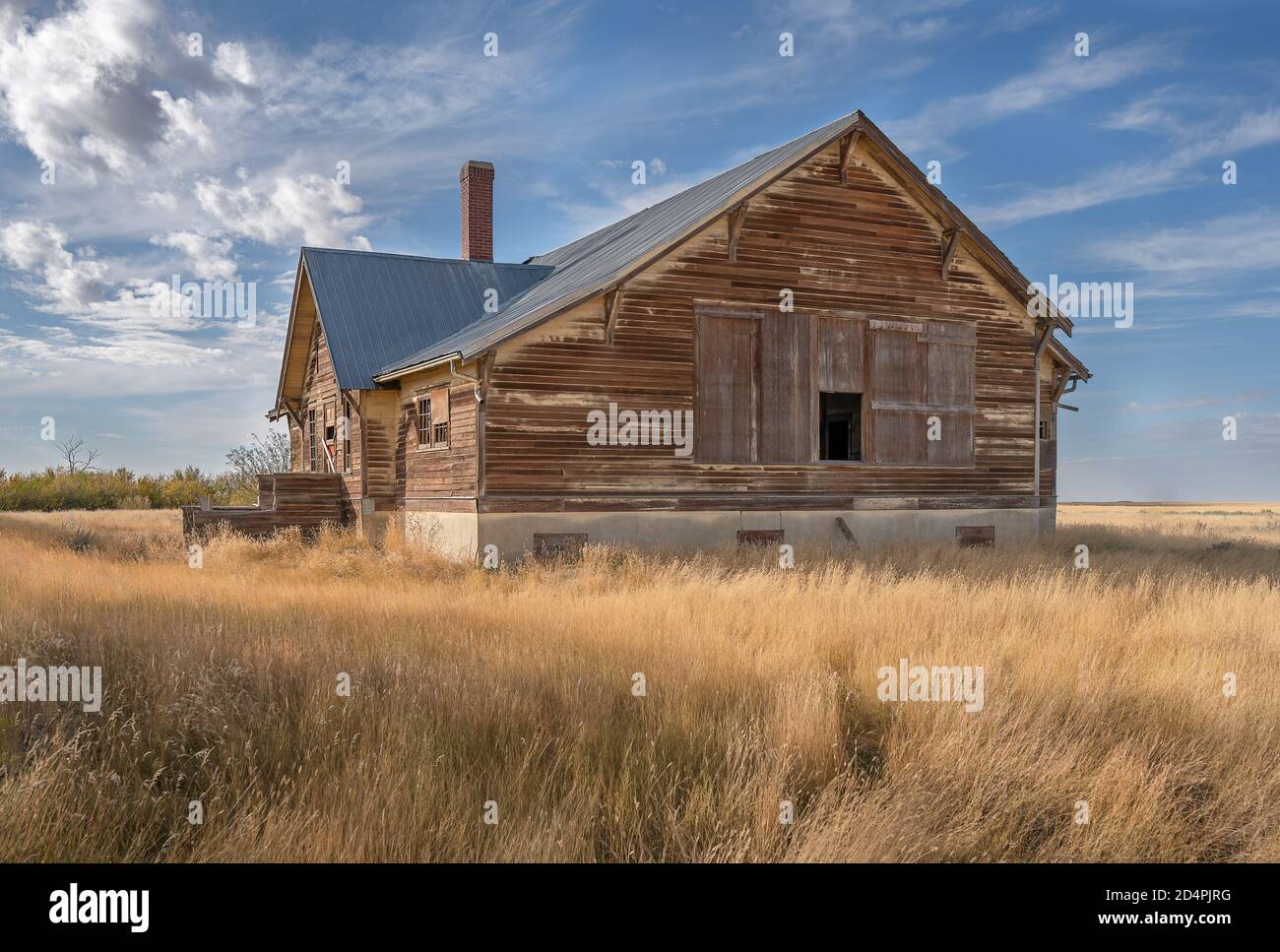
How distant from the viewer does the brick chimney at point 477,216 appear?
2783cm

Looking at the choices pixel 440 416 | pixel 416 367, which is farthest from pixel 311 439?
pixel 416 367

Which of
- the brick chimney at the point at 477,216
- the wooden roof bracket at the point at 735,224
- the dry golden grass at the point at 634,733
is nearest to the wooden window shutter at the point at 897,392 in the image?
the wooden roof bracket at the point at 735,224

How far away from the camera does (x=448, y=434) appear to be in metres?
17.6

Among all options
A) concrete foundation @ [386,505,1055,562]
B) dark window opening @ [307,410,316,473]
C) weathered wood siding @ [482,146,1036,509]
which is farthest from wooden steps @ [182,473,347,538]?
weathered wood siding @ [482,146,1036,509]

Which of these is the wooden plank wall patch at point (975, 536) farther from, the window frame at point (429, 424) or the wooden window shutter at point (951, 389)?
the window frame at point (429, 424)

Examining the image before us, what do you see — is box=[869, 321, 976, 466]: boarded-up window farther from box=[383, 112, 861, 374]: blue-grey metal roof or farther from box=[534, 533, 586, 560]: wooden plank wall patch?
box=[534, 533, 586, 560]: wooden plank wall patch

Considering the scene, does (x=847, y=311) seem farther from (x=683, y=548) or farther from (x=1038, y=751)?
(x=1038, y=751)

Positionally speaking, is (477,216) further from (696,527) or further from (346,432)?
(696,527)

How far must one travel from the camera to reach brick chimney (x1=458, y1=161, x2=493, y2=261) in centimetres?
2783

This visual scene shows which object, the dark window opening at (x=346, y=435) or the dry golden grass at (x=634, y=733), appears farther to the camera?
the dark window opening at (x=346, y=435)

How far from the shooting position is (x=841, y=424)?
1006 inches

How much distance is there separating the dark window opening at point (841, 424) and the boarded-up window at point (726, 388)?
180 cm

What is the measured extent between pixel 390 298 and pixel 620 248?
638 centimetres

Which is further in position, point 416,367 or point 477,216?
point 477,216
